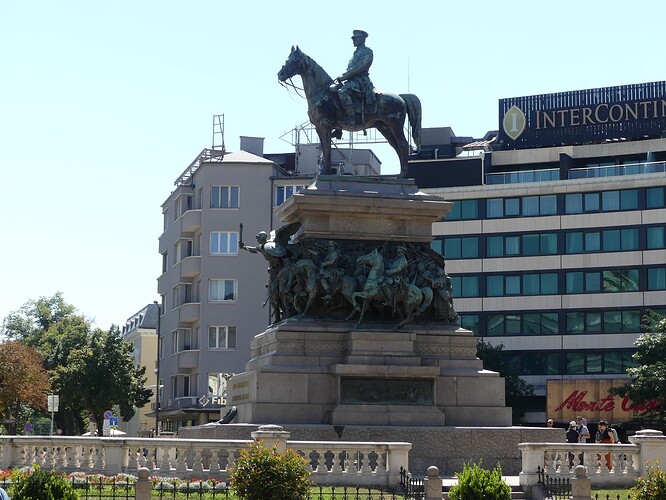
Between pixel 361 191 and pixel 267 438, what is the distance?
34.7 ft

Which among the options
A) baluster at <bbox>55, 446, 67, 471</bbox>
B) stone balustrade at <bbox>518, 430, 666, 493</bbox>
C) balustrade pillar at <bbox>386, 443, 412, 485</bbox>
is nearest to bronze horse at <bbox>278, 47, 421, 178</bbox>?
stone balustrade at <bbox>518, 430, 666, 493</bbox>

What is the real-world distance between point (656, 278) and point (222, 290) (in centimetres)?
2669

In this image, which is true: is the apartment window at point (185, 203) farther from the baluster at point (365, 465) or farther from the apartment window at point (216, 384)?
the baluster at point (365, 465)

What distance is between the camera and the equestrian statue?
36.8 metres

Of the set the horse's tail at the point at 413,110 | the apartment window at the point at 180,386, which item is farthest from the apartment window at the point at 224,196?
the horse's tail at the point at 413,110

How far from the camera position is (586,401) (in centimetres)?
7519

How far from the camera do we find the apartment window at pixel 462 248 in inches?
3438

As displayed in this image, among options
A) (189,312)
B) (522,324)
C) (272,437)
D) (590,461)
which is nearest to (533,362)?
(522,324)

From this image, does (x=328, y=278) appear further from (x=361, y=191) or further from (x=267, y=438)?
(x=267, y=438)

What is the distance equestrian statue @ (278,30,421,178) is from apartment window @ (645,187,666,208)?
48.4m

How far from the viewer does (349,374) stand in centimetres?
3312

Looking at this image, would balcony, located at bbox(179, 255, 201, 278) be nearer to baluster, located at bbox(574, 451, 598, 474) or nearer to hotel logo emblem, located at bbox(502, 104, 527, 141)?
hotel logo emblem, located at bbox(502, 104, 527, 141)

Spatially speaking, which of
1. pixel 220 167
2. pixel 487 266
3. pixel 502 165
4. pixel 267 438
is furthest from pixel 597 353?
pixel 267 438

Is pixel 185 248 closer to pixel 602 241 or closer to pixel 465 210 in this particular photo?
pixel 465 210
